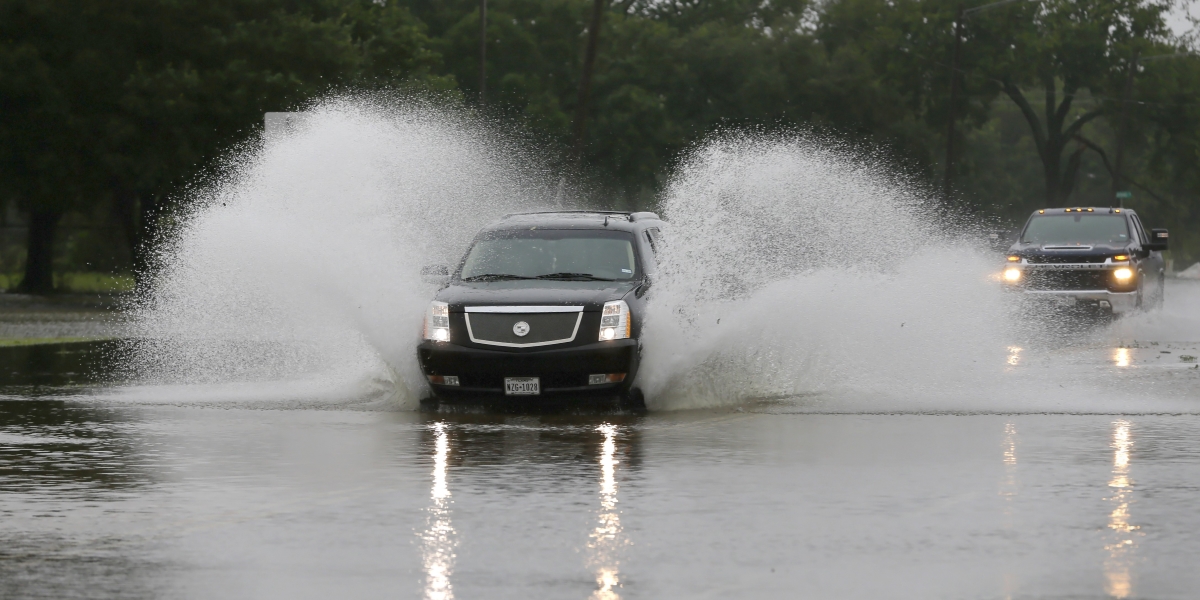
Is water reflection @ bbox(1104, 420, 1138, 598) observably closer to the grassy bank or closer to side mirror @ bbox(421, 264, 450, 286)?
side mirror @ bbox(421, 264, 450, 286)

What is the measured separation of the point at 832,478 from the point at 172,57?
114 ft

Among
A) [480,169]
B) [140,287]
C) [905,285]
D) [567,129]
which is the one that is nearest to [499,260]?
[905,285]

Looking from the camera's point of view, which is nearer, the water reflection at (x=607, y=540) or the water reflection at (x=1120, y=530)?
the water reflection at (x=607, y=540)

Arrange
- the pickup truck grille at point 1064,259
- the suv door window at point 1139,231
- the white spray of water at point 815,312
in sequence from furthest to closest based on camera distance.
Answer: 1. the suv door window at point 1139,231
2. the pickup truck grille at point 1064,259
3. the white spray of water at point 815,312

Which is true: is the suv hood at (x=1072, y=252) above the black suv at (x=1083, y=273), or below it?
above

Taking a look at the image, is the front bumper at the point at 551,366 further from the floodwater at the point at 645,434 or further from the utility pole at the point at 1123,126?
the utility pole at the point at 1123,126

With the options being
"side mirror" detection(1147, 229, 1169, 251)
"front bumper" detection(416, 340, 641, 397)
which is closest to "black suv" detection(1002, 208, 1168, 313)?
"side mirror" detection(1147, 229, 1169, 251)

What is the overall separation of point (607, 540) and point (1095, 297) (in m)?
20.8

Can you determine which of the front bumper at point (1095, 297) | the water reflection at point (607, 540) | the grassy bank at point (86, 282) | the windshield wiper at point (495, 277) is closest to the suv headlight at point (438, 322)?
the windshield wiper at point (495, 277)

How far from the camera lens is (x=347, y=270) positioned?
1891cm

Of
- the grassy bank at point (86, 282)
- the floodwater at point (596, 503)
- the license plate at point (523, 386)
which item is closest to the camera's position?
the floodwater at point (596, 503)

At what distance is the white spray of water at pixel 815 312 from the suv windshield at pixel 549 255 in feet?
1.44

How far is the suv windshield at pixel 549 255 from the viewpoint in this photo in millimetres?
17484

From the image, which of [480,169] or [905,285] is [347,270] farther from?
[480,169]
